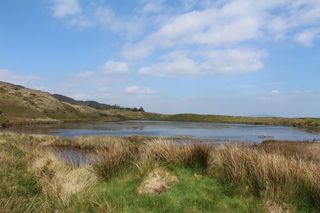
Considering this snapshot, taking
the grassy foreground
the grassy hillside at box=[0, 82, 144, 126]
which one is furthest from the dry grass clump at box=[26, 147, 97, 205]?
the grassy hillside at box=[0, 82, 144, 126]

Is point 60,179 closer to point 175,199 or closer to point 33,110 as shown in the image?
point 175,199

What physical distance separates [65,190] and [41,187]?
135 cm

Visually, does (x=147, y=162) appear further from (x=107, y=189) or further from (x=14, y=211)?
(x=14, y=211)

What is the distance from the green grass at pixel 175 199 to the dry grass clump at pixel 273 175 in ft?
1.29

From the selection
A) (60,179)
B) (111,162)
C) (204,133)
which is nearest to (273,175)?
(111,162)

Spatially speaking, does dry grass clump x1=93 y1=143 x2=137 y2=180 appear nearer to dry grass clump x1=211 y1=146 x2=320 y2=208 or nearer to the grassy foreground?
the grassy foreground

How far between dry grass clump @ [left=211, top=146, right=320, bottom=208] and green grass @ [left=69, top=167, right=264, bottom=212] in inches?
15.5

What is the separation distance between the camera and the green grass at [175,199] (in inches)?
334

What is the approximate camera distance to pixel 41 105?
122 metres

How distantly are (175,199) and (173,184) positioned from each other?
89 centimetres

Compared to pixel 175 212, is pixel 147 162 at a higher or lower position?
higher

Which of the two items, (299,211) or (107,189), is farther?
(107,189)

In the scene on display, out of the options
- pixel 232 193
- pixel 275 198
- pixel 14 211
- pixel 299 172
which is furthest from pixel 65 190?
pixel 299 172

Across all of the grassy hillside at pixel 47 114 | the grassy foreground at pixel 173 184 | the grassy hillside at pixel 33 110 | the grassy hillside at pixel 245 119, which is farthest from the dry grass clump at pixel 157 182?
the grassy hillside at pixel 245 119
